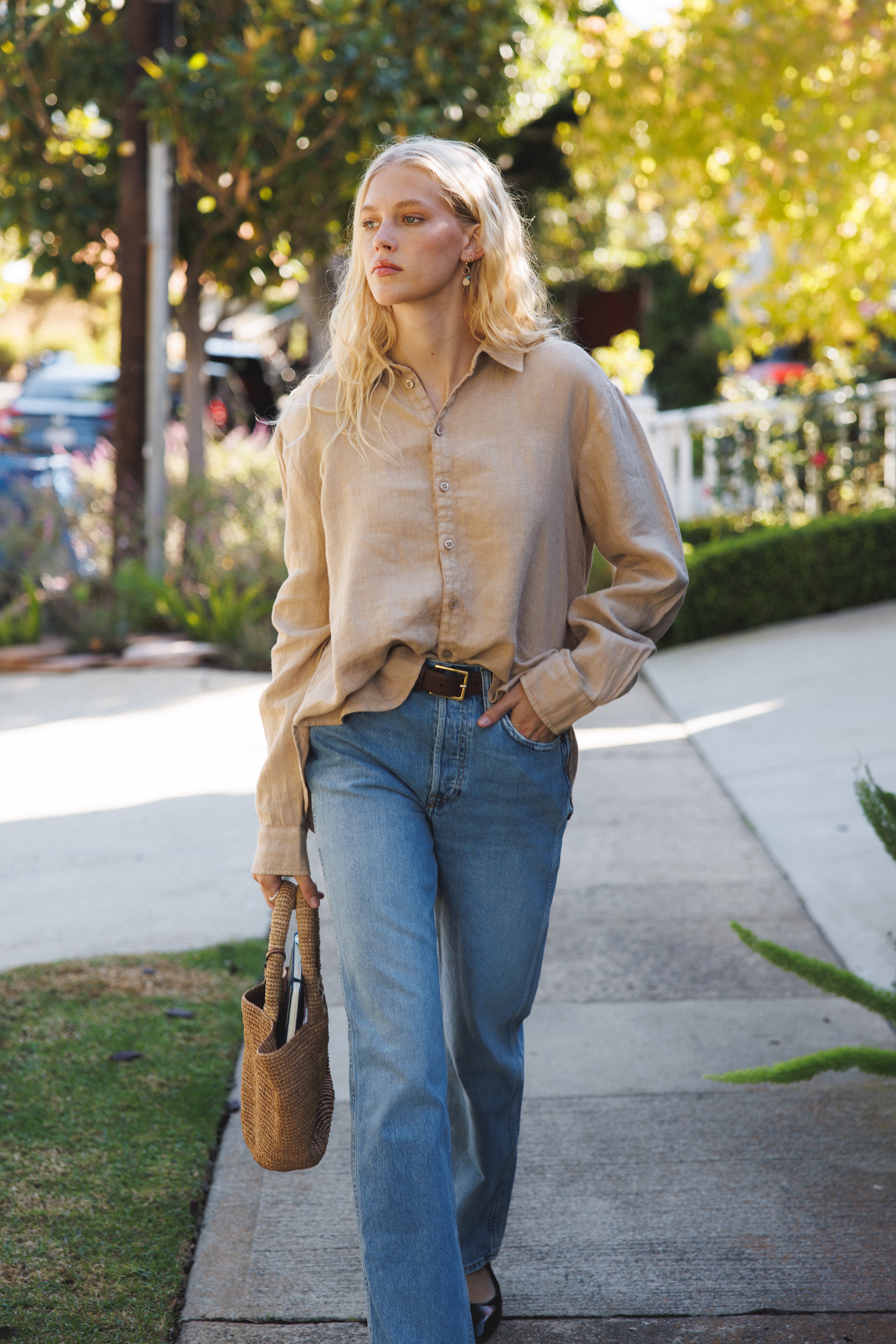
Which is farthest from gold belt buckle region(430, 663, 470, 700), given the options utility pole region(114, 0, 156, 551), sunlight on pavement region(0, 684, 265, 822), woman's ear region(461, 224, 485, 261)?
utility pole region(114, 0, 156, 551)

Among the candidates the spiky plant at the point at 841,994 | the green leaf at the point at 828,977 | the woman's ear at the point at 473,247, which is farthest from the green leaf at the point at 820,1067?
the woman's ear at the point at 473,247

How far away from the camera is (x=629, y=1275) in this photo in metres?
2.48

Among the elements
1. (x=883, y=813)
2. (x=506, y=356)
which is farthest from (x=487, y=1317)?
(x=506, y=356)

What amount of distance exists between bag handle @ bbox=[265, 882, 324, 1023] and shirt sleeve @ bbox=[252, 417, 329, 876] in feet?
0.17

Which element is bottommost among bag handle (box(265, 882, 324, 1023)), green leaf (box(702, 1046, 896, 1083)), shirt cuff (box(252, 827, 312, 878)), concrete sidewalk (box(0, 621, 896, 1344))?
concrete sidewalk (box(0, 621, 896, 1344))

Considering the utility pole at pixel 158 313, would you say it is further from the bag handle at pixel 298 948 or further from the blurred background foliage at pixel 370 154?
the bag handle at pixel 298 948

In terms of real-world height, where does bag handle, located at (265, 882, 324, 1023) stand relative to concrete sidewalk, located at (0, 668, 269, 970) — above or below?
above

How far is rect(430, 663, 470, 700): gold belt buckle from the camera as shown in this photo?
205 cm

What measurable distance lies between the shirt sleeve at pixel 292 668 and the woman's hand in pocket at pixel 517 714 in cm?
31

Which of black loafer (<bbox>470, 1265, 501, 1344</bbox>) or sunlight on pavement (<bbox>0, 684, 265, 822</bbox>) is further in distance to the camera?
sunlight on pavement (<bbox>0, 684, 265, 822</bbox>)

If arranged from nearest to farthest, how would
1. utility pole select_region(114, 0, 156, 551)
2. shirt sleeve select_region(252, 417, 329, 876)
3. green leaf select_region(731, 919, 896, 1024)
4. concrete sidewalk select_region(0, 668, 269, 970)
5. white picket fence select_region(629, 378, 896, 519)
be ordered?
shirt sleeve select_region(252, 417, 329, 876), green leaf select_region(731, 919, 896, 1024), concrete sidewalk select_region(0, 668, 269, 970), utility pole select_region(114, 0, 156, 551), white picket fence select_region(629, 378, 896, 519)

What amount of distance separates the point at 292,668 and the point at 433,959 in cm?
52

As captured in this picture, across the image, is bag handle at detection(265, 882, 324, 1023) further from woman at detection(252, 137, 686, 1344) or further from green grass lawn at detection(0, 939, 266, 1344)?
green grass lawn at detection(0, 939, 266, 1344)

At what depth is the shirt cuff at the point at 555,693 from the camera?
2051 mm
